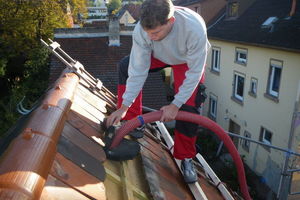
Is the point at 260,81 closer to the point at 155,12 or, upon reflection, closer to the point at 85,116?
the point at 85,116

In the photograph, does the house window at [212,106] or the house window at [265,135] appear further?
the house window at [212,106]

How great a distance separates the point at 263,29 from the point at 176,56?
40.2 feet

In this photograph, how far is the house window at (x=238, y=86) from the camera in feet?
48.5

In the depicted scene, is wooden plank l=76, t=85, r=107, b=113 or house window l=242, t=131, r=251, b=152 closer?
wooden plank l=76, t=85, r=107, b=113

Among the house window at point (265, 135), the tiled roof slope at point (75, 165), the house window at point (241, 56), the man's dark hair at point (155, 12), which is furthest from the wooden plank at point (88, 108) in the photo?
the house window at point (241, 56)

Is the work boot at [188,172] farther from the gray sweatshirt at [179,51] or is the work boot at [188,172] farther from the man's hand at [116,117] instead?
the man's hand at [116,117]

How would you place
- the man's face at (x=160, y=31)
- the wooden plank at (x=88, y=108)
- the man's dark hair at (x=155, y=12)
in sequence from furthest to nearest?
the wooden plank at (x=88, y=108)
the man's face at (x=160, y=31)
the man's dark hair at (x=155, y=12)

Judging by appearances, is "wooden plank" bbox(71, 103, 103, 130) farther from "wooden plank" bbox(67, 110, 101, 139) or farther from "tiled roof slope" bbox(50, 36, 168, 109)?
"tiled roof slope" bbox(50, 36, 168, 109)

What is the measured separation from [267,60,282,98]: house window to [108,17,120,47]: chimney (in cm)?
713

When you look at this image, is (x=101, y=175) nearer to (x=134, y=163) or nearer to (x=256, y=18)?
(x=134, y=163)

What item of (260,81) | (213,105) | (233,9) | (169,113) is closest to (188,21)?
(169,113)

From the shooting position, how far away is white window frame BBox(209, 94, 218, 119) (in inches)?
702

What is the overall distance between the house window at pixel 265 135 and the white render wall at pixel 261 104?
196 mm

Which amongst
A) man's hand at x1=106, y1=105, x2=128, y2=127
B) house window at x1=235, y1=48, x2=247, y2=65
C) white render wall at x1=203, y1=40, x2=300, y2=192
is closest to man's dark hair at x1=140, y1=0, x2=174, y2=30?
man's hand at x1=106, y1=105, x2=128, y2=127
